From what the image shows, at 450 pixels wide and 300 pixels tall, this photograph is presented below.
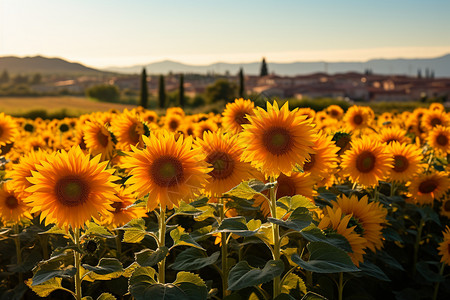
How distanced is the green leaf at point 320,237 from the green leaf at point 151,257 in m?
0.67

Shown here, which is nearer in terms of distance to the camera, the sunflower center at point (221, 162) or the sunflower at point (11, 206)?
the sunflower center at point (221, 162)

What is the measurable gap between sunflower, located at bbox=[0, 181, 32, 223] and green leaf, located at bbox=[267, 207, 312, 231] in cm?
193

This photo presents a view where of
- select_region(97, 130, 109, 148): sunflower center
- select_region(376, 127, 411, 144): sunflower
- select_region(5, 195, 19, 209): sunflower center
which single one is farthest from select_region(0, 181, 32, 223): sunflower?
select_region(376, 127, 411, 144): sunflower

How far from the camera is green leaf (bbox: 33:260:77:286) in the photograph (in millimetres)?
2422

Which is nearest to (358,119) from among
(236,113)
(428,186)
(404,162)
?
(428,186)

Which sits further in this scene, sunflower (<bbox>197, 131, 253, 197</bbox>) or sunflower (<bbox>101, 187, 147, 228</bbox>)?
sunflower (<bbox>101, 187, 147, 228</bbox>)

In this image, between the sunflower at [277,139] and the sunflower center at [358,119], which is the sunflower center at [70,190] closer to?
the sunflower at [277,139]

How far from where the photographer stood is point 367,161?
3.63m

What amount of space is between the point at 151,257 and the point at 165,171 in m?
0.43

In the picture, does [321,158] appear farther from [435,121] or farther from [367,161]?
[435,121]

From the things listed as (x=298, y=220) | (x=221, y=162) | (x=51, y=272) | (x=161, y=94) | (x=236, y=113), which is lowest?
(x=51, y=272)

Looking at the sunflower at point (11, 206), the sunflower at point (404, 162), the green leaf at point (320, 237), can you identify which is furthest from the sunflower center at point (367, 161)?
the sunflower at point (11, 206)

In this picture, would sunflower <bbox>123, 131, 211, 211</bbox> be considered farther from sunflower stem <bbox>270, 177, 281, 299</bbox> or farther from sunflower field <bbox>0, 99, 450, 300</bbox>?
sunflower stem <bbox>270, 177, 281, 299</bbox>

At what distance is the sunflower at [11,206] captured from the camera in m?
3.28
